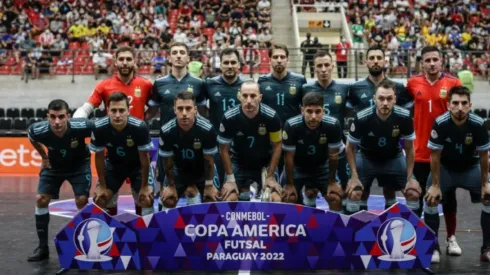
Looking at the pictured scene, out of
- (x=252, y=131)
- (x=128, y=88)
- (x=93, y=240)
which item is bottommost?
(x=93, y=240)

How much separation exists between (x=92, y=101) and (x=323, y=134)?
11.6 ft

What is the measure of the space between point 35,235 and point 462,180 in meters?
6.08

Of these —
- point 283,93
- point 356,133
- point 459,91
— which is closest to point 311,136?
point 356,133

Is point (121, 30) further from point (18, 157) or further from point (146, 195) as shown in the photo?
point (146, 195)

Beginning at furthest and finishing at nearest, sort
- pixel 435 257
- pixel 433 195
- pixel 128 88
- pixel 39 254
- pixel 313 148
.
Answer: pixel 128 88
pixel 313 148
pixel 39 254
pixel 435 257
pixel 433 195

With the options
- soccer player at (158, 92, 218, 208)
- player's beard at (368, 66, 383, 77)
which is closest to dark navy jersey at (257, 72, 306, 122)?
player's beard at (368, 66, 383, 77)

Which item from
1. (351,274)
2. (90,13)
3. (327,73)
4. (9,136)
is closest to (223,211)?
(351,274)

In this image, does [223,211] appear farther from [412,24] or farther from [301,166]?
[412,24]

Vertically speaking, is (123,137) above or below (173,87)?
below

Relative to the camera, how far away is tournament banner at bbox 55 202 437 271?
35.2 feet

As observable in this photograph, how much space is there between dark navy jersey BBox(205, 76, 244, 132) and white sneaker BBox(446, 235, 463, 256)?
137 inches

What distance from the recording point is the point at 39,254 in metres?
11.6

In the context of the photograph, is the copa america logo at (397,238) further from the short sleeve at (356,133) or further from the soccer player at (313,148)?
the short sleeve at (356,133)

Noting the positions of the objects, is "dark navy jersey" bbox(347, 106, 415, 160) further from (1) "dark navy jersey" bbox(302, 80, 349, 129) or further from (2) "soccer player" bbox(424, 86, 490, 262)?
(1) "dark navy jersey" bbox(302, 80, 349, 129)
